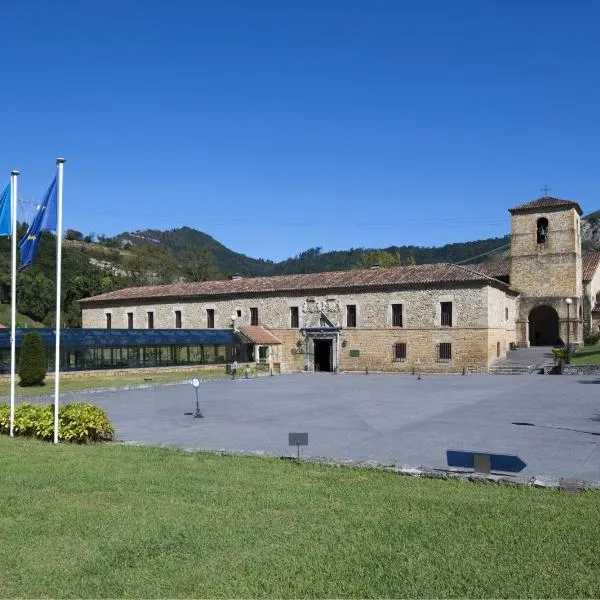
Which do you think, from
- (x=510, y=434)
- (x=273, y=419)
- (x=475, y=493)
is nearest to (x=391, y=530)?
(x=475, y=493)

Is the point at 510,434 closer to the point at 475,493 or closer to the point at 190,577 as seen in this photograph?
the point at 475,493

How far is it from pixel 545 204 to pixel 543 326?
A: 1041cm

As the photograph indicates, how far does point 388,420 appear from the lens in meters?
17.8

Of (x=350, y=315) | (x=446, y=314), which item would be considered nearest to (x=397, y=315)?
(x=446, y=314)

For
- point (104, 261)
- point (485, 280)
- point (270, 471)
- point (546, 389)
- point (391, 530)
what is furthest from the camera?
point (104, 261)

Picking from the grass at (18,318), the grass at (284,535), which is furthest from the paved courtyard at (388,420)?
the grass at (18,318)

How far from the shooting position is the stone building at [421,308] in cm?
4041

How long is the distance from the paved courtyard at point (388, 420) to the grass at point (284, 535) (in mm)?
2989

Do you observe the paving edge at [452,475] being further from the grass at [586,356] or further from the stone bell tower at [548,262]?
the stone bell tower at [548,262]

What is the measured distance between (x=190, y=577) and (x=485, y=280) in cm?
3571

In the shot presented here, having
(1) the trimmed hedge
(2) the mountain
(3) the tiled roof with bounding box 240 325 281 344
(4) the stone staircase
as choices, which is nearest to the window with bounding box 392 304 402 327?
(4) the stone staircase

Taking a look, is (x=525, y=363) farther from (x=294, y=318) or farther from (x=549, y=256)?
(x=294, y=318)

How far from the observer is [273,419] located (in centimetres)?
1828

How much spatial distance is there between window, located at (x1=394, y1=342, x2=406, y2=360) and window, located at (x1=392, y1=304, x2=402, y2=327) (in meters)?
1.31
